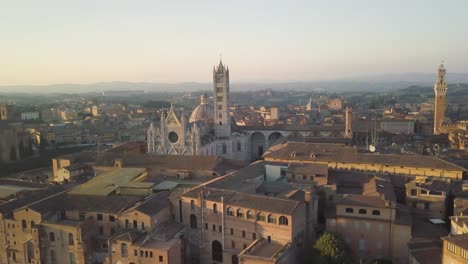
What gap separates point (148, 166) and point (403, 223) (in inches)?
1159

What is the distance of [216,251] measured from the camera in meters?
35.2

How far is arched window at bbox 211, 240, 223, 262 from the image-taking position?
3491cm

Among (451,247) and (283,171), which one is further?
(283,171)

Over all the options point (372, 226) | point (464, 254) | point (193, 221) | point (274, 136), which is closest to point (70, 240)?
point (193, 221)

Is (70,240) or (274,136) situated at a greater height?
(274,136)

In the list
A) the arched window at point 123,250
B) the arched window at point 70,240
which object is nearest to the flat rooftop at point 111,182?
the arched window at point 70,240

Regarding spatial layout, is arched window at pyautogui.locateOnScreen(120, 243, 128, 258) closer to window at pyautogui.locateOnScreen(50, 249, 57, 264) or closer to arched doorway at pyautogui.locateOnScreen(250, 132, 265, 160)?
window at pyautogui.locateOnScreen(50, 249, 57, 264)

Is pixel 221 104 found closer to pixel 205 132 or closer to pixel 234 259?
pixel 205 132

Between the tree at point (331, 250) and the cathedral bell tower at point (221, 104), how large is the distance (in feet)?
134

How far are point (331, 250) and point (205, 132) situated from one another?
1625 inches

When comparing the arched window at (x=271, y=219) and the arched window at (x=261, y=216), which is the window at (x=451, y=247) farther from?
the arched window at (x=261, y=216)

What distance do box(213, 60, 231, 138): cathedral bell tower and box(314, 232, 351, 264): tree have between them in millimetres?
40740

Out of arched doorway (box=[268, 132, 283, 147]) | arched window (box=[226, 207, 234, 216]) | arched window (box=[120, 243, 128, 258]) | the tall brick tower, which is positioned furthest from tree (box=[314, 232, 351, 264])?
the tall brick tower

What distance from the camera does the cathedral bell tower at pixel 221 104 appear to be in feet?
230
